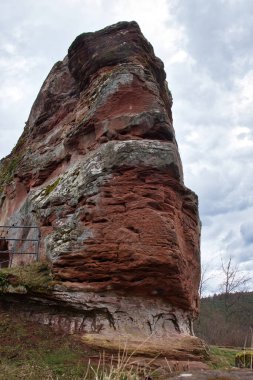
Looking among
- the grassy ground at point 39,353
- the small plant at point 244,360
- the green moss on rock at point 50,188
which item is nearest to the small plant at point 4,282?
the grassy ground at point 39,353

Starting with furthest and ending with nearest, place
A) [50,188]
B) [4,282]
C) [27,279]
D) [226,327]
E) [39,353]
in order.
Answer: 1. [226,327]
2. [50,188]
3. [27,279]
4. [4,282]
5. [39,353]

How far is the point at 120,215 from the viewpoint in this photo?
9492 millimetres

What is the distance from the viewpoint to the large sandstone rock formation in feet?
29.2

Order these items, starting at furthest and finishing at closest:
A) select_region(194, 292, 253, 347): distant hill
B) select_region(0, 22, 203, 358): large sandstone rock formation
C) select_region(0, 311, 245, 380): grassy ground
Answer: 1. select_region(194, 292, 253, 347): distant hill
2. select_region(0, 22, 203, 358): large sandstone rock formation
3. select_region(0, 311, 245, 380): grassy ground

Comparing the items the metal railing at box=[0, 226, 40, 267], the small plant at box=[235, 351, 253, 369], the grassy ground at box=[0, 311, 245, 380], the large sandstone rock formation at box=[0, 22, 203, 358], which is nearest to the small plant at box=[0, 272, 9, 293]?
the grassy ground at box=[0, 311, 245, 380]

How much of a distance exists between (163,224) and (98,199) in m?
1.58

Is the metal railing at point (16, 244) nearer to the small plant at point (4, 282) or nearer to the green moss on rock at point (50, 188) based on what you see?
the green moss on rock at point (50, 188)

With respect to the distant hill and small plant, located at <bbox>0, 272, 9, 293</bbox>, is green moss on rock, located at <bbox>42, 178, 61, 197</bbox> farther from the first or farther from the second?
the distant hill

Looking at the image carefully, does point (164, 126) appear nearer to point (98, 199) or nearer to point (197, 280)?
point (98, 199)

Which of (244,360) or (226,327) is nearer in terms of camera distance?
(244,360)

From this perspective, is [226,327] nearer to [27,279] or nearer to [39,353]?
[27,279]

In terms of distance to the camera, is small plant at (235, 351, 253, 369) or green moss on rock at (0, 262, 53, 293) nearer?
green moss on rock at (0, 262, 53, 293)

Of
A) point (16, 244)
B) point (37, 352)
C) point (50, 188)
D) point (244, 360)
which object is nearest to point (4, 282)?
point (37, 352)

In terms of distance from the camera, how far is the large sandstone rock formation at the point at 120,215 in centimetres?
891
